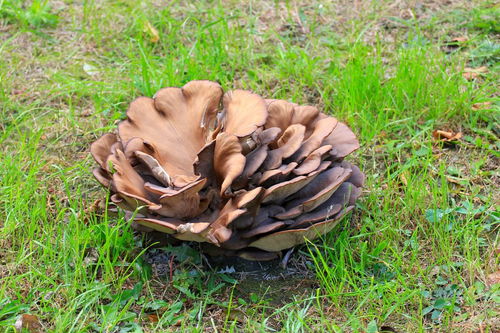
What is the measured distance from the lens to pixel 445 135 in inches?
153

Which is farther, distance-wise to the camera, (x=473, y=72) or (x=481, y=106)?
(x=473, y=72)

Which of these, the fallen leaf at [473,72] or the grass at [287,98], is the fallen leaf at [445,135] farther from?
the fallen leaf at [473,72]

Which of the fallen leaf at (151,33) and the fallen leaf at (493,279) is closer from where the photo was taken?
the fallen leaf at (493,279)

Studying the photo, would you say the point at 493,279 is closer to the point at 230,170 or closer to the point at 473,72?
the point at 230,170

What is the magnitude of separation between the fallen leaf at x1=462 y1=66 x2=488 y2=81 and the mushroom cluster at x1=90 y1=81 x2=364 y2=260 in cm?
145

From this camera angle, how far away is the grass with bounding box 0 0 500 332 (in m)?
2.89

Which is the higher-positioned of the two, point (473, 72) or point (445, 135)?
point (473, 72)

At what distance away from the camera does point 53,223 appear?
3359 millimetres

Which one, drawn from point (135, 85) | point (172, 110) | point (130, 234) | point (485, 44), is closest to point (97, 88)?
point (135, 85)

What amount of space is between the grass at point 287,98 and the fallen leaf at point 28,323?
0.11ft

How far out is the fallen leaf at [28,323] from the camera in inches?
105

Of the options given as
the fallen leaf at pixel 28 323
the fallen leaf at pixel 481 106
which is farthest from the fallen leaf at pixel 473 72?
the fallen leaf at pixel 28 323

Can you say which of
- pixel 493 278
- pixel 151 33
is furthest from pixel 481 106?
pixel 151 33

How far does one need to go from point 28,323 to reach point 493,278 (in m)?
2.15
